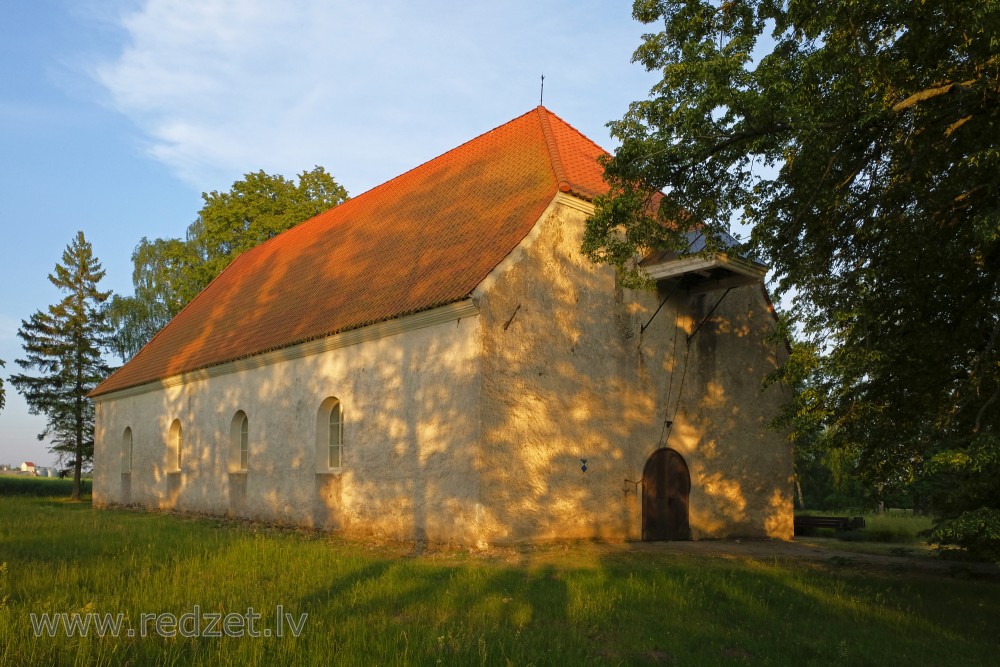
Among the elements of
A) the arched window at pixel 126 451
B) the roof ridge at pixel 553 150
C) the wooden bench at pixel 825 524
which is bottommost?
the wooden bench at pixel 825 524

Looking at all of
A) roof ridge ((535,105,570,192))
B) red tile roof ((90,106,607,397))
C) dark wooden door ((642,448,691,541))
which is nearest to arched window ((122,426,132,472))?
red tile roof ((90,106,607,397))

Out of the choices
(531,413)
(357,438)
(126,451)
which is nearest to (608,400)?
(531,413)

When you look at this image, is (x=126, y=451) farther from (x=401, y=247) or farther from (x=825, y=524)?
(x=825, y=524)

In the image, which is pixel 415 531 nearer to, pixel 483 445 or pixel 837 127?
pixel 483 445

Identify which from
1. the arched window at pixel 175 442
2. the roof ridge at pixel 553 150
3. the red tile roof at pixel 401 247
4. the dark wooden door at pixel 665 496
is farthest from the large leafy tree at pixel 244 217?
the dark wooden door at pixel 665 496

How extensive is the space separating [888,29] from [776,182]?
216 cm

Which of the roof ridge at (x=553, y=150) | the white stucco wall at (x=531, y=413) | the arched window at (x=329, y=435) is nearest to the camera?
the white stucco wall at (x=531, y=413)

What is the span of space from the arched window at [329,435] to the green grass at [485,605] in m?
4.16

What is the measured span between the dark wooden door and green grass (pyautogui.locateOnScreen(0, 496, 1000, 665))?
9.79 feet

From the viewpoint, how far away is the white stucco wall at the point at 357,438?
41.7 ft

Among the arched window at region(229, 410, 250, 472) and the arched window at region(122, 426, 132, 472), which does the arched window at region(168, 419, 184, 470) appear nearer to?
the arched window at region(229, 410, 250, 472)

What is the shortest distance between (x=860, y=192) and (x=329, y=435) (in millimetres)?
10606

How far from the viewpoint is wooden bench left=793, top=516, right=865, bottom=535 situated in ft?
63.7

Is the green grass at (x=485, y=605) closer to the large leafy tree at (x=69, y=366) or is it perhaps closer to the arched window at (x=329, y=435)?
the arched window at (x=329, y=435)
